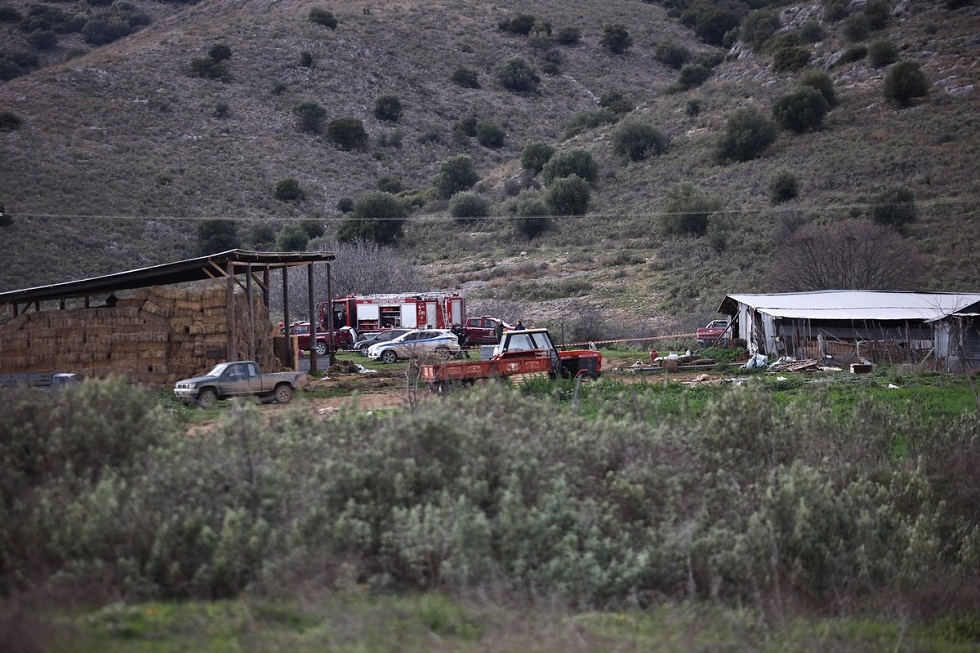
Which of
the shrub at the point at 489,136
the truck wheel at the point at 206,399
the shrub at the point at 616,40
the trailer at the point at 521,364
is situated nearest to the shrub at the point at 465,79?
the shrub at the point at 489,136

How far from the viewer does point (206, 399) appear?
72.0 ft

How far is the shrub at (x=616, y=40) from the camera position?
10075 cm

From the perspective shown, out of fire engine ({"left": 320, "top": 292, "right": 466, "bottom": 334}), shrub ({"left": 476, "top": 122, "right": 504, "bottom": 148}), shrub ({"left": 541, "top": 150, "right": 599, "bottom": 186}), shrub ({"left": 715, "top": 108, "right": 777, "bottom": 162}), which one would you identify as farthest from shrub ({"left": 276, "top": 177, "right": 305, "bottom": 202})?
shrub ({"left": 715, "top": 108, "right": 777, "bottom": 162})

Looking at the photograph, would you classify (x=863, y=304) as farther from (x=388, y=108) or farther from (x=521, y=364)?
(x=388, y=108)

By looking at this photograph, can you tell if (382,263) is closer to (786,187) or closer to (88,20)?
(786,187)

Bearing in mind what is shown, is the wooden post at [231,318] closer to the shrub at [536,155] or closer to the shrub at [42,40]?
the shrub at [536,155]

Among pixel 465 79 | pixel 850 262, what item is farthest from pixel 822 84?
pixel 465 79

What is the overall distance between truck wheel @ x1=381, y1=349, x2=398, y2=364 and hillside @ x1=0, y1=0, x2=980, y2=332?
11.8 metres

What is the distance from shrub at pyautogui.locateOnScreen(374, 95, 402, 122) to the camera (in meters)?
82.8

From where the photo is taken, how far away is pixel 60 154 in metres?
61.9

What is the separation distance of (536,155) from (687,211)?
20562 mm

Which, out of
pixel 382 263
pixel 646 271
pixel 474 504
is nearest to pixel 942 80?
pixel 646 271

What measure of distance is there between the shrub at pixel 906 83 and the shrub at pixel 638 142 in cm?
1607

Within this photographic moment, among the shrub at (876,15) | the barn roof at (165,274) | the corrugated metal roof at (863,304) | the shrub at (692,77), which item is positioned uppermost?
the shrub at (876,15)
